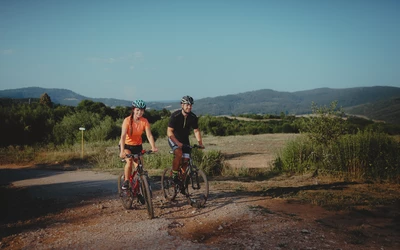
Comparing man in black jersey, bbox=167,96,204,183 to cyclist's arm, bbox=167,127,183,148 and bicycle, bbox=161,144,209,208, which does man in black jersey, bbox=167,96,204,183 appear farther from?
bicycle, bbox=161,144,209,208

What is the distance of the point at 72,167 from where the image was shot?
49.0 feet

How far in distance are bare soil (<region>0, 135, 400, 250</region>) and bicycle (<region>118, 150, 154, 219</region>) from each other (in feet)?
0.79

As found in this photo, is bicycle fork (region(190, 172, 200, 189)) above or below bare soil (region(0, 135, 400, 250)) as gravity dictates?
above

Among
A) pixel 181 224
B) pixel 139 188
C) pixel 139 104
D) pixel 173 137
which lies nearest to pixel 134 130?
pixel 139 104

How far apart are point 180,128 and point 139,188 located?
1.51 m

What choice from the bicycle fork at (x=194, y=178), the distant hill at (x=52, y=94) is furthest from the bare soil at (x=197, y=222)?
the distant hill at (x=52, y=94)

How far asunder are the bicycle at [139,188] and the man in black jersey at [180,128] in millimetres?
764

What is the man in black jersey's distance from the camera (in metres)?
6.48

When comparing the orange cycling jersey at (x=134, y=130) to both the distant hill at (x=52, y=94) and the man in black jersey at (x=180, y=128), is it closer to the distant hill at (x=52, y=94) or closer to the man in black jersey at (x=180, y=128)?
the man in black jersey at (x=180, y=128)

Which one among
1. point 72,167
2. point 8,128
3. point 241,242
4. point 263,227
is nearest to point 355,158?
point 263,227

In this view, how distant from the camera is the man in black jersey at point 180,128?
21.3ft

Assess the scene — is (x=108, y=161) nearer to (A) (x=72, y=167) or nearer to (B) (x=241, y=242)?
(A) (x=72, y=167)

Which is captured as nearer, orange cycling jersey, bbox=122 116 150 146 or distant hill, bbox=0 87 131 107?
orange cycling jersey, bbox=122 116 150 146

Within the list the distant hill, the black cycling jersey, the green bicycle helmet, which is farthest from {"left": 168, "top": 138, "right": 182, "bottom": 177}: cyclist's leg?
the distant hill
